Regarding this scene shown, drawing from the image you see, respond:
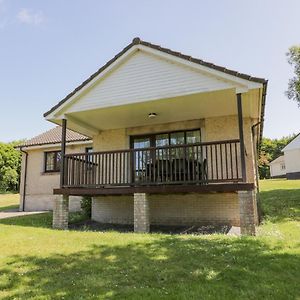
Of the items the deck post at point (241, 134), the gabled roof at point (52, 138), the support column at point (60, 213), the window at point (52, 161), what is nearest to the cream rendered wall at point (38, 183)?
the window at point (52, 161)

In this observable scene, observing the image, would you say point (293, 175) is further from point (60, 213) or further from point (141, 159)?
point (60, 213)

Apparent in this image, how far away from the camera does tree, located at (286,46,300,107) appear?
A: 2209 cm

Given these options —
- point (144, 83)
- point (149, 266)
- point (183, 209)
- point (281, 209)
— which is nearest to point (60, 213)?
point (183, 209)

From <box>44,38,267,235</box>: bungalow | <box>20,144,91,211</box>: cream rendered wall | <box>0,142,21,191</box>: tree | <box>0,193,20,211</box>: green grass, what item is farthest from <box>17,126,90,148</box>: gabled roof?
<box>0,142,21,191</box>: tree

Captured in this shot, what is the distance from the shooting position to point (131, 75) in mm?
11547

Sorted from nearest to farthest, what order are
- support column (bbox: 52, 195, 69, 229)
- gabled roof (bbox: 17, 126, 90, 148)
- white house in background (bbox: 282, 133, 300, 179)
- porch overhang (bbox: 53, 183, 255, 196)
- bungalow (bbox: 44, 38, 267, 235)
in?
porch overhang (bbox: 53, 183, 255, 196) < bungalow (bbox: 44, 38, 267, 235) < support column (bbox: 52, 195, 69, 229) < gabled roof (bbox: 17, 126, 90, 148) < white house in background (bbox: 282, 133, 300, 179)

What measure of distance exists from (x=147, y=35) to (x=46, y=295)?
10125 millimetres

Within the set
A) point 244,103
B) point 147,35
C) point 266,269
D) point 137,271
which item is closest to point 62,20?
Answer: point 147,35

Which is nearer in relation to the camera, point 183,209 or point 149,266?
point 149,266

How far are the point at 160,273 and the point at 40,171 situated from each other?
1585 centimetres

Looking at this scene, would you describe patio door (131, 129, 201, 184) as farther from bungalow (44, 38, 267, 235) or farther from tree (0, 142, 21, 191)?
tree (0, 142, 21, 191)

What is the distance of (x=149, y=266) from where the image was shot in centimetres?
613

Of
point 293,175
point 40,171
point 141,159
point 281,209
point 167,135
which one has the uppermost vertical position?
point 167,135

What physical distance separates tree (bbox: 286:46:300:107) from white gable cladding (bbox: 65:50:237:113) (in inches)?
563
